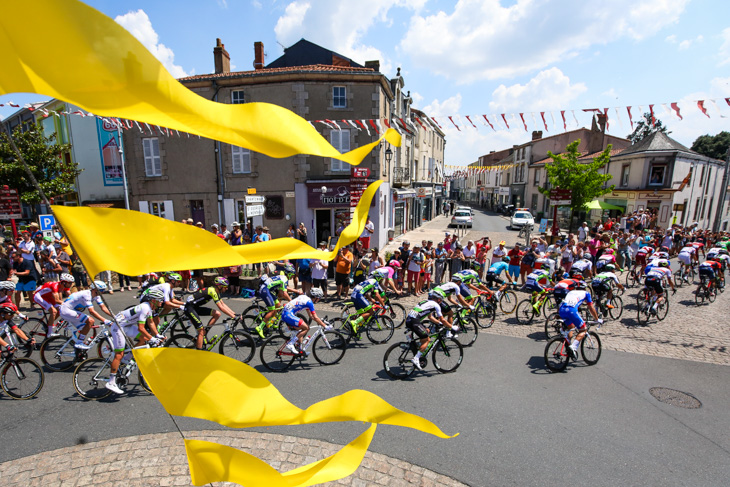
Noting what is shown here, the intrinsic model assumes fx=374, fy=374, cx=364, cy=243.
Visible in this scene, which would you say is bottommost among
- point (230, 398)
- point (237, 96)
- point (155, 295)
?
point (155, 295)

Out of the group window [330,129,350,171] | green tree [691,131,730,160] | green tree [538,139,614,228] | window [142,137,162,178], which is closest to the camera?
window [330,129,350,171]

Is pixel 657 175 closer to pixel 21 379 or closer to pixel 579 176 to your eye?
pixel 579 176

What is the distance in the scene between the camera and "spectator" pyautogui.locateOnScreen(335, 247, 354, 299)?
36.0ft

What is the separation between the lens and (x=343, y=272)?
11.1m

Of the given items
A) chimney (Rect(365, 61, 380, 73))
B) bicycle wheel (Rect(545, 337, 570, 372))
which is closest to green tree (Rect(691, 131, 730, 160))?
chimney (Rect(365, 61, 380, 73))

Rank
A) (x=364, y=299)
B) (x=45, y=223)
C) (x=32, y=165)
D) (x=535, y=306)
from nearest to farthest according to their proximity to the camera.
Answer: (x=364, y=299), (x=535, y=306), (x=45, y=223), (x=32, y=165)

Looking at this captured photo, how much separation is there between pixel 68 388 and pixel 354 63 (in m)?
21.8

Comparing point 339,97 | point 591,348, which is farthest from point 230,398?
point 339,97

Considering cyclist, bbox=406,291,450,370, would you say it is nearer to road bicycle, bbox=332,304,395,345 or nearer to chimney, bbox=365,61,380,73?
road bicycle, bbox=332,304,395,345

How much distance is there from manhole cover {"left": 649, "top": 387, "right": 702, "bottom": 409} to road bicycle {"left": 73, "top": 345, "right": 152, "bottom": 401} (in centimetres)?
812

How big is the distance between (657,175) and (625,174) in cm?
272

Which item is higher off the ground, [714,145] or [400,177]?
[714,145]

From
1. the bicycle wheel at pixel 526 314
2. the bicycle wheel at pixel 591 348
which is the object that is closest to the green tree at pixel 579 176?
the bicycle wheel at pixel 526 314

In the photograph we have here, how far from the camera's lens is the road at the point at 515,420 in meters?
4.40
